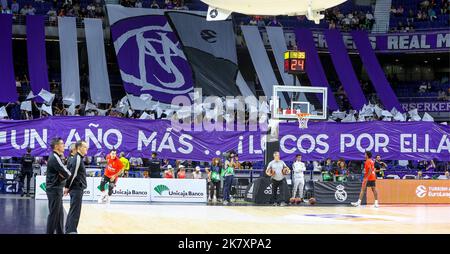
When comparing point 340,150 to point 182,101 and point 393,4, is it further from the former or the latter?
point 393,4

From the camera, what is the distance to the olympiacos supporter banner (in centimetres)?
2755

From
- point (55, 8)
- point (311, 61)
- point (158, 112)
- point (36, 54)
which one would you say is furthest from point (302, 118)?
point (55, 8)

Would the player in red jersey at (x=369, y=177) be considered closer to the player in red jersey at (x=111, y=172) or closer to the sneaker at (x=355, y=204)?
the sneaker at (x=355, y=204)

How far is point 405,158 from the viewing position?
2995cm

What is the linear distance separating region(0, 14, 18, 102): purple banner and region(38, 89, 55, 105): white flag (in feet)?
5.18

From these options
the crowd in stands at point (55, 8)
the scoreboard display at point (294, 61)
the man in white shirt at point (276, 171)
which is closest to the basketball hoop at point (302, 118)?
the scoreboard display at point (294, 61)

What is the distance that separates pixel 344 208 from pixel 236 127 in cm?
700

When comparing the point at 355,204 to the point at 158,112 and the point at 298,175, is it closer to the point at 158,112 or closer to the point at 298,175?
the point at 298,175

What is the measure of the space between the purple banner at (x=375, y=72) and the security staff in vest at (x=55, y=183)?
100 feet

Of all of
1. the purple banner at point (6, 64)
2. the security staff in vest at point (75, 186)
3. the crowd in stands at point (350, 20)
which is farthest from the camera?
the crowd in stands at point (350, 20)

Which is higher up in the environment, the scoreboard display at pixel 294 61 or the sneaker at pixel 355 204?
the scoreboard display at pixel 294 61

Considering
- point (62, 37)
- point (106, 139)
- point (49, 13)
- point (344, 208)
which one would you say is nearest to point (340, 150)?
point (344, 208)

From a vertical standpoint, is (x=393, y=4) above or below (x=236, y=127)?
above

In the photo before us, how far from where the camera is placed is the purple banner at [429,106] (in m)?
44.4
